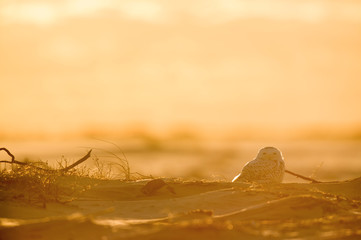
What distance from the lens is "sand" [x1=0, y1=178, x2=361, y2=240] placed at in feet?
22.6

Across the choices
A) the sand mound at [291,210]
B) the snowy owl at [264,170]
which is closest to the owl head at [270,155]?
the snowy owl at [264,170]

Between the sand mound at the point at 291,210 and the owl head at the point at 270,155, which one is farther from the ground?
the owl head at the point at 270,155

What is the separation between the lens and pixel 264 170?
12070mm

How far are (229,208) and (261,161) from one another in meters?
3.53

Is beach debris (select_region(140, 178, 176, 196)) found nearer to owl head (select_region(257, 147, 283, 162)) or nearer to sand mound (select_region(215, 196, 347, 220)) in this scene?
sand mound (select_region(215, 196, 347, 220))

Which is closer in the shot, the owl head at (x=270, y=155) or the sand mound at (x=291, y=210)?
the sand mound at (x=291, y=210)

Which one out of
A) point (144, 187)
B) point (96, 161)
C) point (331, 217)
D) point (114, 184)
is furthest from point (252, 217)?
point (96, 161)

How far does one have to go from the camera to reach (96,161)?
11305 millimetres

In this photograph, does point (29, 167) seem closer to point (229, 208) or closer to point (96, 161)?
point (96, 161)

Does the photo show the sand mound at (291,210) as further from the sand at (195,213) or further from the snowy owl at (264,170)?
the snowy owl at (264,170)

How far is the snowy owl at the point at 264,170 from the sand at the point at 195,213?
1.19 m

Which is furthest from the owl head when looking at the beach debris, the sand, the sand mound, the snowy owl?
the sand mound

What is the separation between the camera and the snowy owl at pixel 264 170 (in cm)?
1198

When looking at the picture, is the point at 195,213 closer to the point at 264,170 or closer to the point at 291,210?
the point at 291,210
